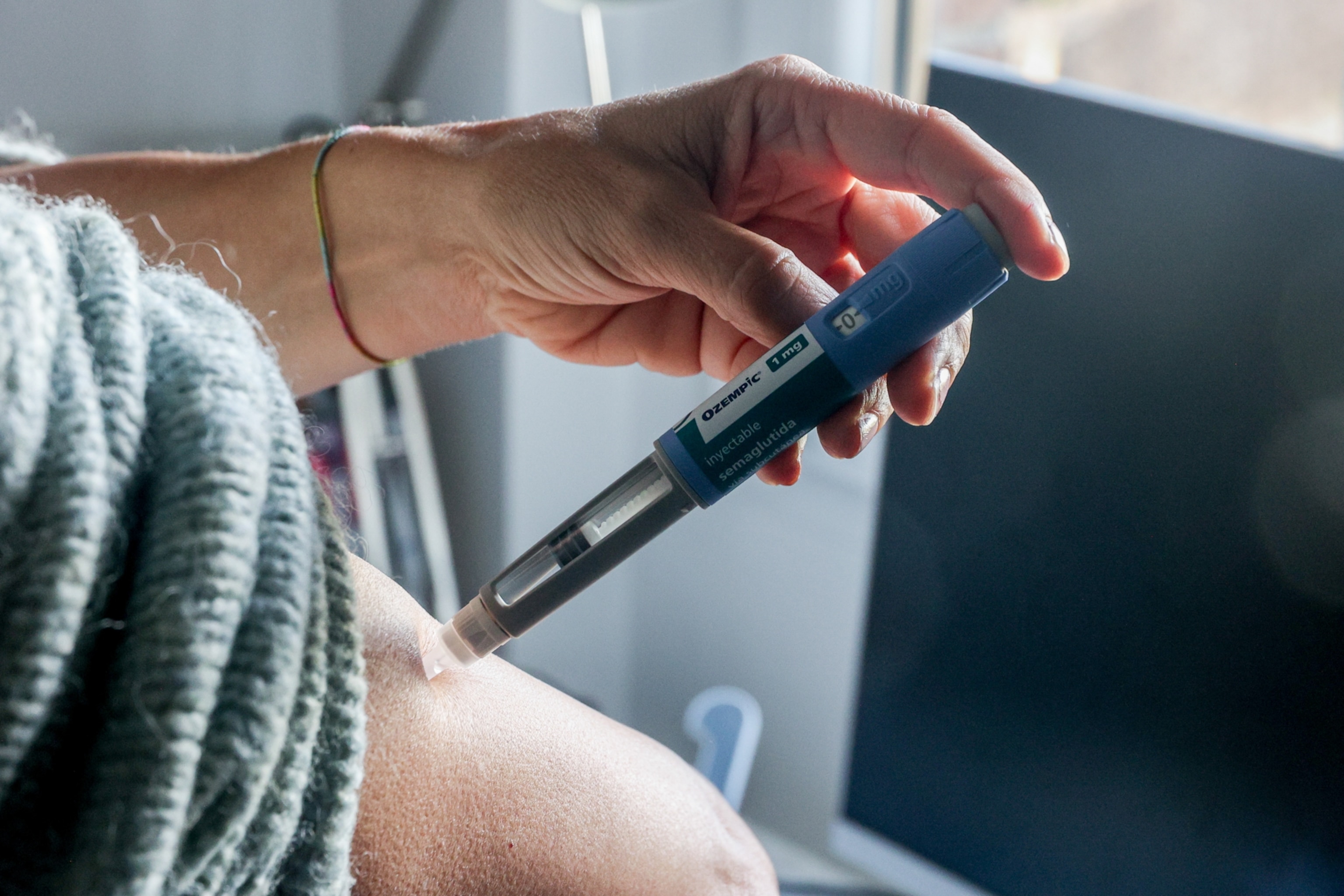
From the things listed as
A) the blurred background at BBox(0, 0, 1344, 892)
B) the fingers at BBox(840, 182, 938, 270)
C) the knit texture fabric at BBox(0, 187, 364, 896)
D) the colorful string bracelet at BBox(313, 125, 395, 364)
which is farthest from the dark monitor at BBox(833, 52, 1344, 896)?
the knit texture fabric at BBox(0, 187, 364, 896)

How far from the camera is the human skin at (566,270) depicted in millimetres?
455

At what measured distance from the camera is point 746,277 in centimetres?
54

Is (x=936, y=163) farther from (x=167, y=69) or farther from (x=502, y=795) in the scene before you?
(x=167, y=69)

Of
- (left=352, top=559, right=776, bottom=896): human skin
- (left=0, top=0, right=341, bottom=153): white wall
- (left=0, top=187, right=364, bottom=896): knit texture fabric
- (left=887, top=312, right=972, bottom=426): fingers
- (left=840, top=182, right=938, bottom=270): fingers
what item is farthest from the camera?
(left=0, top=0, right=341, bottom=153): white wall

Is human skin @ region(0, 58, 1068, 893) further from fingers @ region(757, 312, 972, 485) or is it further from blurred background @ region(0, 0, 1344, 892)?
blurred background @ region(0, 0, 1344, 892)

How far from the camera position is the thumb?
535 mm

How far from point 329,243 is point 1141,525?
62cm

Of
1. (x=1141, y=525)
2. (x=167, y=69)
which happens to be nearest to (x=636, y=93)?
(x=167, y=69)

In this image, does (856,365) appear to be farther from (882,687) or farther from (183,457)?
(882,687)

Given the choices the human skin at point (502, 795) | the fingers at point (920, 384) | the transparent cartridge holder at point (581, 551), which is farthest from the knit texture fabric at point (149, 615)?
the fingers at point (920, 384)

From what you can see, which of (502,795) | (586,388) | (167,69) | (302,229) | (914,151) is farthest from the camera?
(586,388)

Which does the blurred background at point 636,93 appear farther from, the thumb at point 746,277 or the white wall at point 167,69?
the thumb at point 746,277

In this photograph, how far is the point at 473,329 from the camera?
2.69ft

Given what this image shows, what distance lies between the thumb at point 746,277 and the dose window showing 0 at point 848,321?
0.04 m
